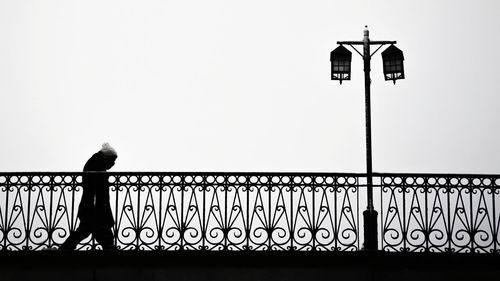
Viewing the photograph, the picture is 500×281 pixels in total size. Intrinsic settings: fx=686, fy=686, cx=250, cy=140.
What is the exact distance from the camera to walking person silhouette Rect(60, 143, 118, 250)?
36.5 feet

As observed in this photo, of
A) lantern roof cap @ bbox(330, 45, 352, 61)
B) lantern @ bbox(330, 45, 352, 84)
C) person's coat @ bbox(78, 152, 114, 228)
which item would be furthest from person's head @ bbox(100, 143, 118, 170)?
lantern roof cap @ bbox(330, 45, 352, 61)

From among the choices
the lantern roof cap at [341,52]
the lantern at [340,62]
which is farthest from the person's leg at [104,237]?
the lantern roof cap at [341,52]

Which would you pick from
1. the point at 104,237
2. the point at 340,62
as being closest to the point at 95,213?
the point at 104,237

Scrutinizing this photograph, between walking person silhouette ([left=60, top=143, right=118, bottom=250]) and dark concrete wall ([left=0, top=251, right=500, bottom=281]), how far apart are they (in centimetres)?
35

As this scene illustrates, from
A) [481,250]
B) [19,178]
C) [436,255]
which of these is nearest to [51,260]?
[19,178]

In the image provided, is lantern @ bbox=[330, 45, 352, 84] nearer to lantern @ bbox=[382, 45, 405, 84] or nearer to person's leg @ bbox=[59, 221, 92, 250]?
lantern @ bbox=[382, 45, 405, 84]

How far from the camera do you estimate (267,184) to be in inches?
445

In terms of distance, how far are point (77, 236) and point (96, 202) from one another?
24.5 inches

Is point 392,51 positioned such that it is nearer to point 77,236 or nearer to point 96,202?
point 96,202

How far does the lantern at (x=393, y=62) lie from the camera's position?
13.7 meters

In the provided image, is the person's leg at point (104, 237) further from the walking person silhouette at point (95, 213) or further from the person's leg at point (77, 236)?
the person's leg at point (77, 236)

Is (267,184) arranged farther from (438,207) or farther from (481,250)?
(481,250)

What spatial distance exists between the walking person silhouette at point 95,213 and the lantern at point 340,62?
5.11 meters

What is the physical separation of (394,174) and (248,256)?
2.77 metres
